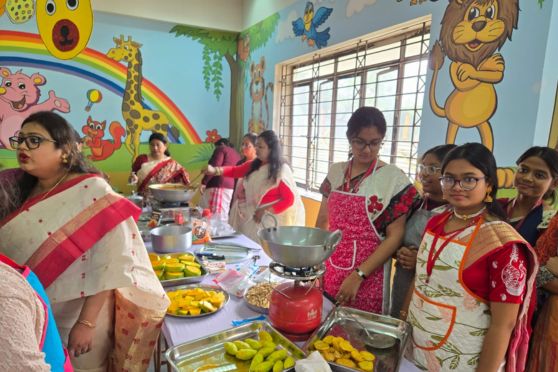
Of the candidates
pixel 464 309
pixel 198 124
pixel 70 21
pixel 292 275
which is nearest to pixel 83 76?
pixel 70 21

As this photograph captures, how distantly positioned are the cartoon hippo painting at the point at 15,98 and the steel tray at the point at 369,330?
13.9 ft

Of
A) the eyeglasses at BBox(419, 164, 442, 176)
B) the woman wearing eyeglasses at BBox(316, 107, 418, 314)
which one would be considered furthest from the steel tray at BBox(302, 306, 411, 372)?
the eyeglasses at BBox(419, 164, 442, 176)

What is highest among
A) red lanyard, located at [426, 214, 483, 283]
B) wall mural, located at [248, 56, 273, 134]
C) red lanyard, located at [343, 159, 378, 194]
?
wall mural, located at [248, 56, 273, 134]

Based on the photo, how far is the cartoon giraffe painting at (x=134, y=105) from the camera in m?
4.47

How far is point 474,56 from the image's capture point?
194 cm

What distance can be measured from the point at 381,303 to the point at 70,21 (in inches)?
186

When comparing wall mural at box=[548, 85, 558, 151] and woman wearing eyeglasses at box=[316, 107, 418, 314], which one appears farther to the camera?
wall mural at box=[548, 85, 558, 151]

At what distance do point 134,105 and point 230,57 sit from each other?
154cm

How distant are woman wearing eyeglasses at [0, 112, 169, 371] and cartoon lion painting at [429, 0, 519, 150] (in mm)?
1856

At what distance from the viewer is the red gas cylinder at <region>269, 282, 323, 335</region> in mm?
1090

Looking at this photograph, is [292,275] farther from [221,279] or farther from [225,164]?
[225,164]

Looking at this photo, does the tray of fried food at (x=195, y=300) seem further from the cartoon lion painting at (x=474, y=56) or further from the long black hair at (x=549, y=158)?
the cartoon lion painting at (x=474, y=56)

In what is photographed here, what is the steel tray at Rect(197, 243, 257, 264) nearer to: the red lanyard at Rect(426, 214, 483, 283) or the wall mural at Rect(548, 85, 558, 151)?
the red lanyard at Rect(426, 214, 483, 283)

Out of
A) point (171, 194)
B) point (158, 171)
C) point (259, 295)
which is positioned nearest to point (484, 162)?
point (259, 295)
